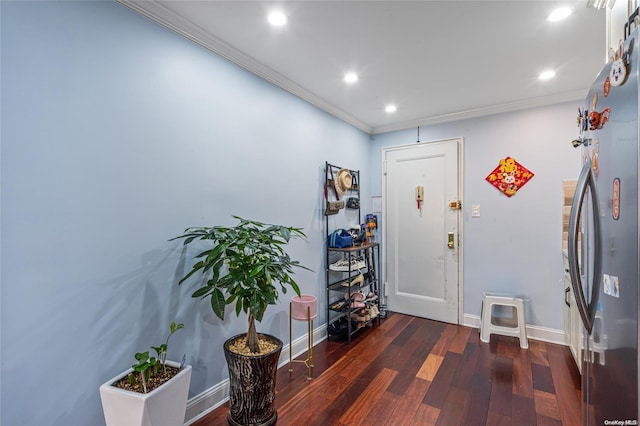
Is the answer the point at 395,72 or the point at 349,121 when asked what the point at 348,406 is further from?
the point at 349,121

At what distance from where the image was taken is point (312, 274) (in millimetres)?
2848

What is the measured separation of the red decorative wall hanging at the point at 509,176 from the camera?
118 inches

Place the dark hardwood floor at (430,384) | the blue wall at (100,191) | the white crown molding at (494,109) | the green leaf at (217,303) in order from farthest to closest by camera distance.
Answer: the white crown molding at (494,109), the dark hardwood floor at (430,384), the green leaf at (217,303), the blue wall at (100,191)

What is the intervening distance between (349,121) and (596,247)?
8.99 feet

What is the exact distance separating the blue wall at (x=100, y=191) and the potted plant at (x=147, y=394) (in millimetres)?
167

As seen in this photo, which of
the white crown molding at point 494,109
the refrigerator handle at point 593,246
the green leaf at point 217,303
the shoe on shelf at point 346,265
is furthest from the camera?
the shoe on shelf at point 346,265

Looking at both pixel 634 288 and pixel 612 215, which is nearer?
pixel 634 288

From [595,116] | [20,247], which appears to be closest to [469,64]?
[595,116]

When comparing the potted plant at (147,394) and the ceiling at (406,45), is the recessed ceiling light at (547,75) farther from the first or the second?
the potted plant at (147,394)

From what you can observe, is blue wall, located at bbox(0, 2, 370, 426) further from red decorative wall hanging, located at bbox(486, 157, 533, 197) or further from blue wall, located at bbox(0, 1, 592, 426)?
red decorative wall hanging, located at bbox(486, 157, 533, 197)

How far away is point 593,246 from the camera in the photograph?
109 centimetres

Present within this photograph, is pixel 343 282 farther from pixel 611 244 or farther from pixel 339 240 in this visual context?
pixel 611 244

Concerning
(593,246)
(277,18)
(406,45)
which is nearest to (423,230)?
(406,45)

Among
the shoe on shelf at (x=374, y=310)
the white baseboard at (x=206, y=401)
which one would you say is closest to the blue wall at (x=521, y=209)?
the shoe on shelf at (x=374, y=310)
